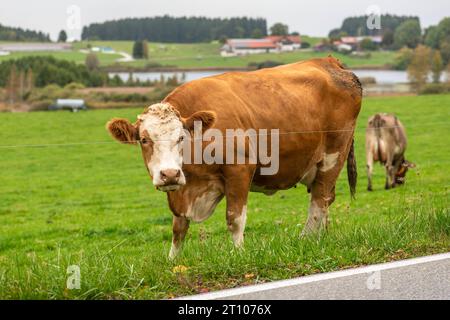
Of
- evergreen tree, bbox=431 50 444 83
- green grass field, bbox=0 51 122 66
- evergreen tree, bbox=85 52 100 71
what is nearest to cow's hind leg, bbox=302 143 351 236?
evergreen tree, bbox=431 50 444 83

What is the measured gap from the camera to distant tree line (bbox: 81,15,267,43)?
130125mm

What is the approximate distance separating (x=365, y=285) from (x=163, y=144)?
7.93ft

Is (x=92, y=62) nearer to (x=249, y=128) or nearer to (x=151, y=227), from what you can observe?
(x=151, y=227)

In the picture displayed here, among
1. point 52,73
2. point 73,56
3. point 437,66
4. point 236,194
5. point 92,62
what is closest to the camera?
point 236,194

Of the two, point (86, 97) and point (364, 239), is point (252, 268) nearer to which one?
point (364, 239)

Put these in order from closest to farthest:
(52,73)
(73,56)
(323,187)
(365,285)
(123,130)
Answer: (365,285) < (123,130) < (323,187) < (52,73) < (73,56)

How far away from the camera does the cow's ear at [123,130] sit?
7.08 metres

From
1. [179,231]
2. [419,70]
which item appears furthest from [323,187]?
[419,70]

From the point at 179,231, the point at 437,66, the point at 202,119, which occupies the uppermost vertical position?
the point at 202,119

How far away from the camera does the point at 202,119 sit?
7.14 metres

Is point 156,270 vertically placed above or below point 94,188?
A: above
